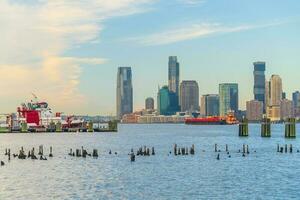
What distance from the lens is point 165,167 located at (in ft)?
393

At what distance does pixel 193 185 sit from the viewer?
305 ft

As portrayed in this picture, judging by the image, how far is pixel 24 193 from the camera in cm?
8412

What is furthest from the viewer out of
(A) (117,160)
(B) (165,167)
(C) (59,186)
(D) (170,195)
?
(A) (117,160)

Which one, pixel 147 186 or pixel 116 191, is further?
pixel 147 186

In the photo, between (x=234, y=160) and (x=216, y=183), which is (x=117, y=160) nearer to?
(x=234, y=160)

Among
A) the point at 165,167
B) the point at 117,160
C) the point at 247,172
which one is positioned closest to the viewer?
the point at 247,172

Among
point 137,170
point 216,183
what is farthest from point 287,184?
point 137,170

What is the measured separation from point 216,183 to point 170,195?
15.2 m

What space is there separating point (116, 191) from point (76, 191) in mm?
5406

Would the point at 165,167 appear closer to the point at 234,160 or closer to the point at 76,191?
the point at 234,160

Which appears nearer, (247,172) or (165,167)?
(247,172)

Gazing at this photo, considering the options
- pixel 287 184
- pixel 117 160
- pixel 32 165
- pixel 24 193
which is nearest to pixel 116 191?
pixel 24 193

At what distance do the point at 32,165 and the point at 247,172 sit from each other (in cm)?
4210

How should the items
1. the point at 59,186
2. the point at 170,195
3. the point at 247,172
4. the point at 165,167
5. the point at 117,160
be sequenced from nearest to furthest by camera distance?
1. the point at 170,195
2. the point at 59,186
3. the point at 247,172
4. the point at 165,167
5. the point at 117,160
